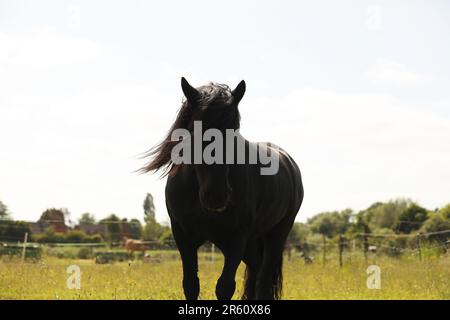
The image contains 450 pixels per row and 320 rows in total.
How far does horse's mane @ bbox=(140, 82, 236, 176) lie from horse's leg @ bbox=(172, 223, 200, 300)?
644 millimetres

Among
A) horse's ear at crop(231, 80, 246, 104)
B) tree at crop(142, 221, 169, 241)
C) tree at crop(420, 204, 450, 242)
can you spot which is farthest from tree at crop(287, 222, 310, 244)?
horse's ear at crop(231, 80, 246, 104)

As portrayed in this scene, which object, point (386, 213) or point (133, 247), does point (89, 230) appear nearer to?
point (133, 247)

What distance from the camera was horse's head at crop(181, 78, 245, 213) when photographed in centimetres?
464

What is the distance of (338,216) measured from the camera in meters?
80.5

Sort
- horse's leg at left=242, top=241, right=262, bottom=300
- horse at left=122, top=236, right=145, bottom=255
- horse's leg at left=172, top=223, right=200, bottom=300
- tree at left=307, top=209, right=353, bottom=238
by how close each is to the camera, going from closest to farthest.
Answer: horse's leg at left=172, top=223, right=200, bottom=300 → horse's leg at left=242, top=241, right=262, bottom=300 → horse at left=122, top=236, right=145, bottom=255 → tree at left=307, top=209, right=353, bottom=238

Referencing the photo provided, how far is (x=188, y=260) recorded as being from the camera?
5.64m

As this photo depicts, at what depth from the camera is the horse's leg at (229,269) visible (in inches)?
203

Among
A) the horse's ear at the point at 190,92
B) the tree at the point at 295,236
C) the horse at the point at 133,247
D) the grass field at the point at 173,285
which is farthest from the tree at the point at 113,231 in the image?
the horse's ear at the point at 190,92

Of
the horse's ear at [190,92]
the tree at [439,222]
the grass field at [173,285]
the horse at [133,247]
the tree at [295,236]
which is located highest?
the horse's ear at [190,92]

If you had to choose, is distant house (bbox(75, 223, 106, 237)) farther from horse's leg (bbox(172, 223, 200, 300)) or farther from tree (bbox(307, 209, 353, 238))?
tree (bbox(307, 209, 353, 238))

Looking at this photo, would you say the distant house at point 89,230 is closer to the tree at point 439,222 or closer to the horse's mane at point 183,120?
the tree at point 439,222

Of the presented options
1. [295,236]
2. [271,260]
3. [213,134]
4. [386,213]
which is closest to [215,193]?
[213,134]
